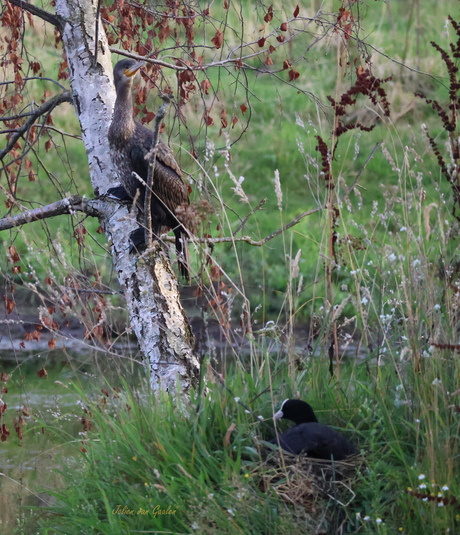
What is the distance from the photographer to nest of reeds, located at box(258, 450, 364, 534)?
2131 millimetres

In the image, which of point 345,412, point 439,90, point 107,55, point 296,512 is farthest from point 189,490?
point 439,90

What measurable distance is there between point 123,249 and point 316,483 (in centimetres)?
149

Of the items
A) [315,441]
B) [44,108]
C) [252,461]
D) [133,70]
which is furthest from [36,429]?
[315,441]

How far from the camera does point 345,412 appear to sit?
2.56 meters

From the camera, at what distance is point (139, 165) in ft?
11.3

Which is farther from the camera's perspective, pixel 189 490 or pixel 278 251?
pixel 278 251

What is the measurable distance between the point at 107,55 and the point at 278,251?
4827mm

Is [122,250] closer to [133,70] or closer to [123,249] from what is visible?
[123,249]

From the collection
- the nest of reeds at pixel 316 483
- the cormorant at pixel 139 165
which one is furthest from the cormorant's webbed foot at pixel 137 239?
the nest of reeds at pixel 316 483

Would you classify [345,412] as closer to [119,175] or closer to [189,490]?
[189,490]

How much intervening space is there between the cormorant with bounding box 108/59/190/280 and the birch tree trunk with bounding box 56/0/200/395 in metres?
0.06

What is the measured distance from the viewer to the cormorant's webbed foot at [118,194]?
11.0 feet

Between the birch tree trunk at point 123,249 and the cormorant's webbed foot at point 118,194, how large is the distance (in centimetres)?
4

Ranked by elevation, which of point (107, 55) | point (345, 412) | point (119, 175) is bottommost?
point (345, 412)
